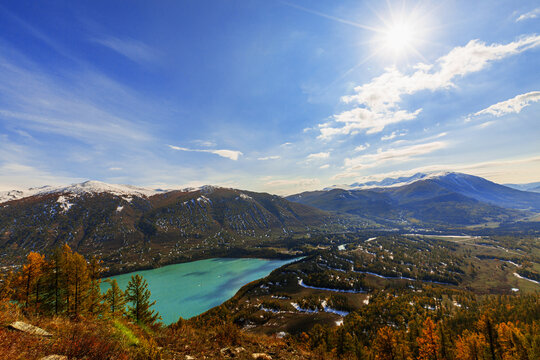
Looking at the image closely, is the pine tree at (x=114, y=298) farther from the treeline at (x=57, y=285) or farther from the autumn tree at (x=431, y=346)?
the autumn tree at (x=431, y=346)

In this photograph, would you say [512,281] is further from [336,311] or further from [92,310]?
[92,310]

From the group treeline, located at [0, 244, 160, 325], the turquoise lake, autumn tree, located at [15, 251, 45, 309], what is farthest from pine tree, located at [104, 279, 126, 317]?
the turquoise lake

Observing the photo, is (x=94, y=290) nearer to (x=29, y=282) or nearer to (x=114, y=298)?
(x=114, y=298)

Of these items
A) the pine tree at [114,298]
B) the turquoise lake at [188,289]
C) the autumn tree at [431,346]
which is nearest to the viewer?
the pine tree at [114,298]

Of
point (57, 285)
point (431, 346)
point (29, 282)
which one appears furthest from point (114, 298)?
point (431, 346)

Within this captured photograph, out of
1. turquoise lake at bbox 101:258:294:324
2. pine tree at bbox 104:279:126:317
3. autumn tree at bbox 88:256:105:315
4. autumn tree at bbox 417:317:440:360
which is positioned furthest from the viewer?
turquoise lake at bbox 101:258:294:324

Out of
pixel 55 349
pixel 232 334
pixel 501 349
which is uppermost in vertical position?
pixel 55 349

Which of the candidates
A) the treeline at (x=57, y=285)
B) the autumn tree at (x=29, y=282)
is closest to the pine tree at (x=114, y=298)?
the treeline at (x=57, y=285)

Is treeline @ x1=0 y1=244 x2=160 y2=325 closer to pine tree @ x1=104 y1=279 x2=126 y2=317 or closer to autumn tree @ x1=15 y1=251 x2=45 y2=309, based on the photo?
autumn tree @ x1=15 y1=251 x2=45 y2=309

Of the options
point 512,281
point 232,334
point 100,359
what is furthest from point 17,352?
point 512,281
